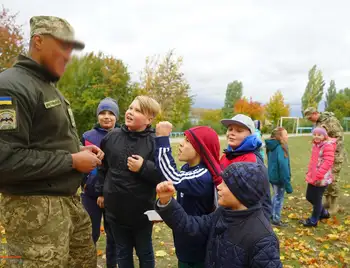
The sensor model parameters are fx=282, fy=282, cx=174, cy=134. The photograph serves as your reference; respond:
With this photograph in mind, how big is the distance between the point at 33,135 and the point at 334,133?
5826mm

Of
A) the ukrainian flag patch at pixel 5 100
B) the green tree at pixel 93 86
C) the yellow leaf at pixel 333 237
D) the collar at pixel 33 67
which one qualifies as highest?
the green tree at pixel 93 86

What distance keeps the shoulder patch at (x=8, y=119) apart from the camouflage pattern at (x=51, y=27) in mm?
606

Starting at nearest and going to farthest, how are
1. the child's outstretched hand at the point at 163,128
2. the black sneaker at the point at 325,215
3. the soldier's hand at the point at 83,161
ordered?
1. the soldier's hand at the point at 83,161
2. the child's outstretched hand at the point at 163,128
3. the black sneaker at the point at 325,215

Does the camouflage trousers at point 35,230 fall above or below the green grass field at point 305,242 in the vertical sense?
above

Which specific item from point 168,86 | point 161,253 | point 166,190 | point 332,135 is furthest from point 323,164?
point 168,86

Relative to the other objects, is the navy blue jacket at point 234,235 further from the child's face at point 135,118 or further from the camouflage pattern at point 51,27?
the camouflage pattern at point 51,27

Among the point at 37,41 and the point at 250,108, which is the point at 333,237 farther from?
the point at 250,108

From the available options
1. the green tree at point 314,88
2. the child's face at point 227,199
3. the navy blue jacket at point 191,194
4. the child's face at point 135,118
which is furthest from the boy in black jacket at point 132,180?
the green tree at point 314,88

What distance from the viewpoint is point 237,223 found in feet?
6.03

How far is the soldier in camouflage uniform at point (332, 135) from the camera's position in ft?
19.1

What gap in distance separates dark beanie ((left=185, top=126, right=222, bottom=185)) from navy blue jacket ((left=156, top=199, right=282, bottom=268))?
0.49 m

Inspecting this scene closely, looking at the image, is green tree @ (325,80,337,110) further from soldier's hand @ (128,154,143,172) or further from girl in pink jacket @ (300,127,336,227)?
soldier's hand @ (128,154,143,172)

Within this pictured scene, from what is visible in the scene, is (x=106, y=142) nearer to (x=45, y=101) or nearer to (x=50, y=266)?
(x=45, y=101)

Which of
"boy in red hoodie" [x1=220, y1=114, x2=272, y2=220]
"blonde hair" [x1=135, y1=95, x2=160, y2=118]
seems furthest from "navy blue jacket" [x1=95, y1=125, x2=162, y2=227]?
"boy in red hoodie" [x1=220, y1=114, x2=272, y2=220]
